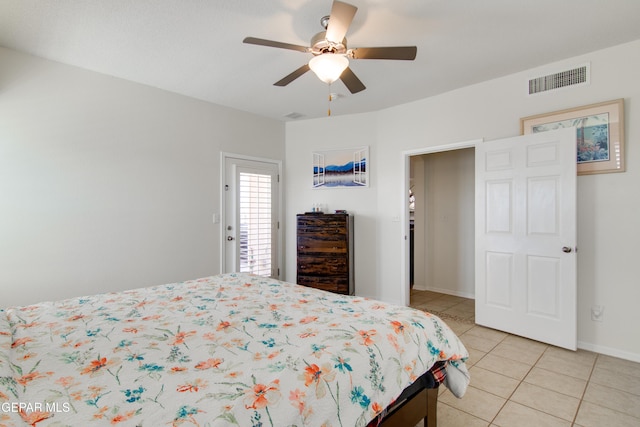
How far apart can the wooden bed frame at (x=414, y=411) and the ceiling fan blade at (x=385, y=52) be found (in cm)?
199

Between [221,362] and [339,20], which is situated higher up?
[339,20]

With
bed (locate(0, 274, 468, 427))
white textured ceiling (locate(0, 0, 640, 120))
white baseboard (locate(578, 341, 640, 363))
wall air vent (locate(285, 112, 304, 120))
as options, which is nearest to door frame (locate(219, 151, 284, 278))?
wall air vent (locate(285, 112, 304, 120))

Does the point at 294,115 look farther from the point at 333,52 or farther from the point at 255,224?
the point at 333,52

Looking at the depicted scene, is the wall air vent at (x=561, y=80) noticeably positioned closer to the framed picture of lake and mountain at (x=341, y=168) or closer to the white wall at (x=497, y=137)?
the white wall at (x=497, y=137)

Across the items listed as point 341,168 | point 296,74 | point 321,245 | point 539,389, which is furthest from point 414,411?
point 341,168

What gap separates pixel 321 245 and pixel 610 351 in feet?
9.83

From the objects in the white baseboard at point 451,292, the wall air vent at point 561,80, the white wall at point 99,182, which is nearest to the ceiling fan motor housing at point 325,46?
the wall air vent at point 561,80

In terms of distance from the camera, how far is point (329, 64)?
2059 mm

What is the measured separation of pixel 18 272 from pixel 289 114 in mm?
3410

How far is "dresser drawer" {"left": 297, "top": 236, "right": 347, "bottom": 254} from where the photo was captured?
4.12 m

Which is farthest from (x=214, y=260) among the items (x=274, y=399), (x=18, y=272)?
(x=274, y=399)

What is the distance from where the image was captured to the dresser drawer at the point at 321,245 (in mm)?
4117

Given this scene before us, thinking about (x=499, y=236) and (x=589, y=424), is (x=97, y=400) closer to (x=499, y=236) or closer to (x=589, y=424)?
(x=589, y=424)

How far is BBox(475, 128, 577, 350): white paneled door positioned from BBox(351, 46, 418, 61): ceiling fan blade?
68.6 inches
